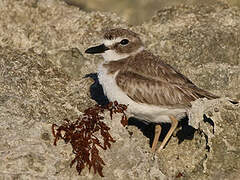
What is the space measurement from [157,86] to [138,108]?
654 mm

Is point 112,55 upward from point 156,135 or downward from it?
upward

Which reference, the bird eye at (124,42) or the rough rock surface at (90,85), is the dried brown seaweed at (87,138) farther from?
the bird eye at (124,42)

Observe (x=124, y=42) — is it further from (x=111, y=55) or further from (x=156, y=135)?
(x=156, y=135)

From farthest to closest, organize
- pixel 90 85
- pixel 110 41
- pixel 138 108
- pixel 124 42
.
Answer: pixel 90 85 → pixel 124 42 → pixel 110 41 → pixel 138 108

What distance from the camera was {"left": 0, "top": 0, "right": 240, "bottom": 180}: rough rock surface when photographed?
8.39 meters

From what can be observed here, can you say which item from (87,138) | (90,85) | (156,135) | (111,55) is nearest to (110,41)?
(111,55)

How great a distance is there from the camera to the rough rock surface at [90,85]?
8391 millimetres

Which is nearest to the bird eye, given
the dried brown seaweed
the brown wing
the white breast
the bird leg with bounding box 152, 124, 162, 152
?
the brown wing

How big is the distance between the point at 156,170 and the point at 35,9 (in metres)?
7.29

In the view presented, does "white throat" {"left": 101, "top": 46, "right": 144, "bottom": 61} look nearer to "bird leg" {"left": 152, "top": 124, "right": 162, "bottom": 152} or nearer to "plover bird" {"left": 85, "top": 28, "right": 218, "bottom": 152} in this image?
"plover bird" {"left": 85, "top": 28, "right": 218, "bottom": 152}

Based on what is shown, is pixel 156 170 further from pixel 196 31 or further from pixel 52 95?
pixel 196 31

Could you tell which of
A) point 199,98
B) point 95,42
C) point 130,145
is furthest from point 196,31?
point 130,145

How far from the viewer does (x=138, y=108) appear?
9945 mm

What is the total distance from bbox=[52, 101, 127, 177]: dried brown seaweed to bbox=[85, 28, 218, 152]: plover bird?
31.8 inches
